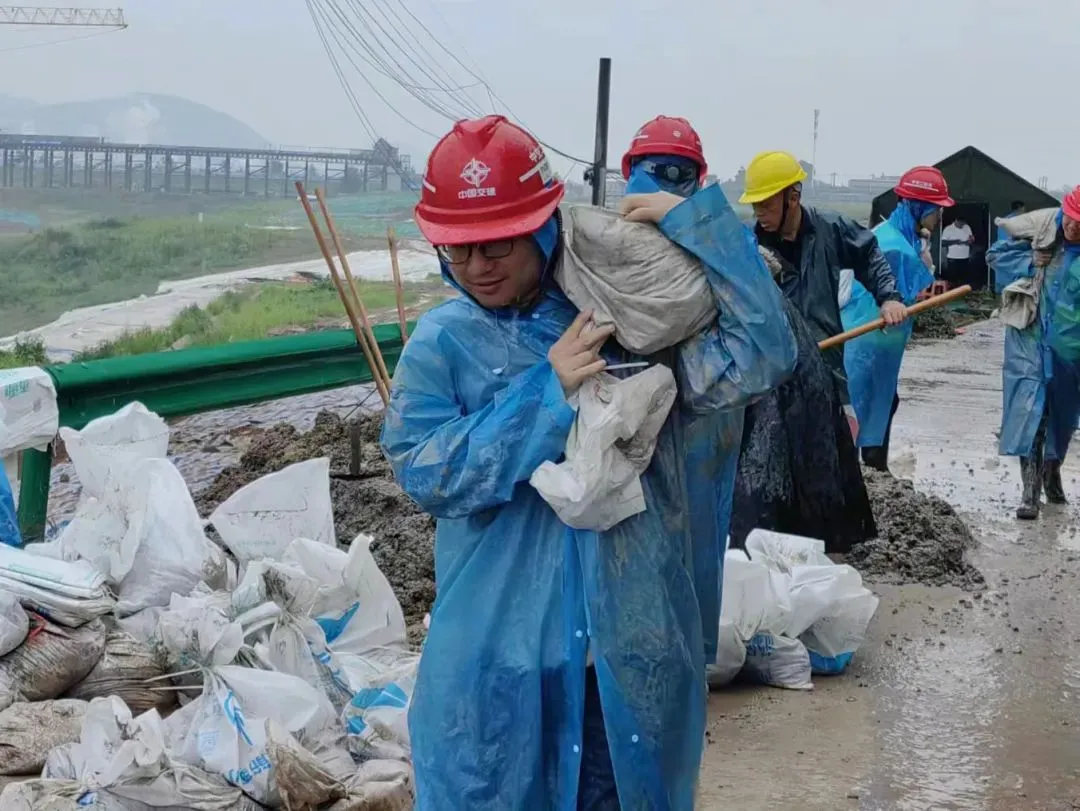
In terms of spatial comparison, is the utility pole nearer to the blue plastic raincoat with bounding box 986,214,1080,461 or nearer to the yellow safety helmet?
the blue plastic raincoat with bounding box 986,214,1080,461

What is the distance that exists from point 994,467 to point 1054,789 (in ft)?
17.5

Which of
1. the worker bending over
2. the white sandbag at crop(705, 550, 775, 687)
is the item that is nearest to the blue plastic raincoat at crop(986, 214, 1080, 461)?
the worker bending over

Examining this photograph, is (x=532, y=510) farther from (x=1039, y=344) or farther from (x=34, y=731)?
(x=1039, y=344)

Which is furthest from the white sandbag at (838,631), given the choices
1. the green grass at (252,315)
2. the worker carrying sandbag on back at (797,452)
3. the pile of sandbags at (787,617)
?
the green grass at (252,315)

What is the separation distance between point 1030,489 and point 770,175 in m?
3.10

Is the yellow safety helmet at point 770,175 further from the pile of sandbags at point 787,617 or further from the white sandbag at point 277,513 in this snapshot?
the white sandbag at point 277,513

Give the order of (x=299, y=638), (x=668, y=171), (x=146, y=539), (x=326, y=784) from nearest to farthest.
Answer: (x=326, y=784), (x=299, y=638), (x=146, y=539), (x=668, y=171)

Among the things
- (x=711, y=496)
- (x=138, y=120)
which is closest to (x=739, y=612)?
(x=711, y=496)

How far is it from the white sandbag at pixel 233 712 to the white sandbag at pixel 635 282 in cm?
180

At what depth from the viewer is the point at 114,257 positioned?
9.78 m

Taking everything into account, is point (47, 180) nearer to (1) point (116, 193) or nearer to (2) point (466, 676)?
(1) point (116, 193)

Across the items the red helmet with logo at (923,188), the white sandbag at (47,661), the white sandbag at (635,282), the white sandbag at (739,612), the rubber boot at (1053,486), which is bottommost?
the rubber boot at (1053,486)

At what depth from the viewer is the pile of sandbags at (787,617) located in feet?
15.9

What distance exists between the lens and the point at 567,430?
222 cm
